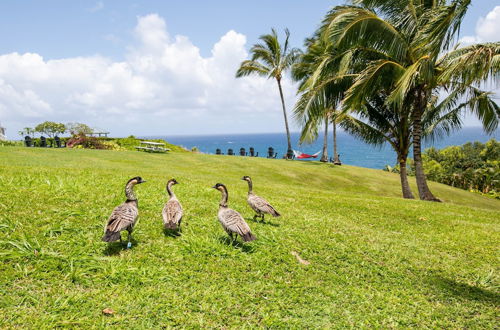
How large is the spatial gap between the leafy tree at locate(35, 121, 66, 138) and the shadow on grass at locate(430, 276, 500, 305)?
43.7 metres

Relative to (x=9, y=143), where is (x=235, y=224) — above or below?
below

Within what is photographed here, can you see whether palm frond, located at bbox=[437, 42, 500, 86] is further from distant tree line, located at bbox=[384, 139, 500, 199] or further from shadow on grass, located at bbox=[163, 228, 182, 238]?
distant tree line, located at bbox=[384, 139, 500, 199]

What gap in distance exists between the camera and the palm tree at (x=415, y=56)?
1014 centimetres

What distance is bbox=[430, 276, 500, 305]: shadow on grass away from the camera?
17.5 feet

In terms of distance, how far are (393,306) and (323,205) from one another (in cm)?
647

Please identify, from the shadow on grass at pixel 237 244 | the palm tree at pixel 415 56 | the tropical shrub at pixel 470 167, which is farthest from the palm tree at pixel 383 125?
the tropical shrub at pixel 470 167

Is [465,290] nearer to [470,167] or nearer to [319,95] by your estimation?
[319,95]

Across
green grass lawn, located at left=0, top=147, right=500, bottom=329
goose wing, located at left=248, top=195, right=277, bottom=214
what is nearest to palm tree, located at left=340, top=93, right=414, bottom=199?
green grass lawn, located at left=0, top=147, right=500, bottom=329

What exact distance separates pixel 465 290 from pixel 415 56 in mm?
10639

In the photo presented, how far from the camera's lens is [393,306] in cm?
489

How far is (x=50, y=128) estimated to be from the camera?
1484 inches

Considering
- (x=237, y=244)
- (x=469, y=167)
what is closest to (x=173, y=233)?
(x=237, y=244)

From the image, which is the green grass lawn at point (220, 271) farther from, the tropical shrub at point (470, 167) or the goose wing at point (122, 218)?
the tropical shrub at point (470, 167)

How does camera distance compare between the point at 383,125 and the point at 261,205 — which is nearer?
the point at 261,205
